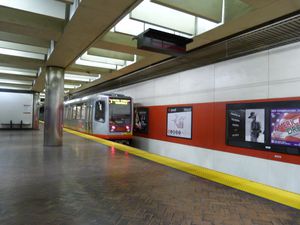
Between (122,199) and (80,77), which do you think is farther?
(80,77)

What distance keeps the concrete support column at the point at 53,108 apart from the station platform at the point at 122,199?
3.22 meters

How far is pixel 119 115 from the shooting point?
12500 millimetres

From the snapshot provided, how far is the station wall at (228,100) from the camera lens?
6.29m

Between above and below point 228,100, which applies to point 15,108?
below

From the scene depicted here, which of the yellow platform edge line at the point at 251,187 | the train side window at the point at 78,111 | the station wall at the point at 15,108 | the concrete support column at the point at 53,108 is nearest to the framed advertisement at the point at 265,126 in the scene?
the yellow platform edge line at the point at 251,187

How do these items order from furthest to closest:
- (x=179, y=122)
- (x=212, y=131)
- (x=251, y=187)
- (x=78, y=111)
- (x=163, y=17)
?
(x=78, y=111)
(x=179, y=122)
(x=212, y=131)
(x=163, y=17)
(x=251, y=187)

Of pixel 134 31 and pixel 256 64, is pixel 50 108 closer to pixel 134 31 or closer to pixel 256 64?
pixel 134 31

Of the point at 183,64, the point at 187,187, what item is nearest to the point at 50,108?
the point at 183,64

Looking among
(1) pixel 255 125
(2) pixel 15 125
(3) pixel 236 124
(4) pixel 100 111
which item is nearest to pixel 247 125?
(1) pixel 255 125

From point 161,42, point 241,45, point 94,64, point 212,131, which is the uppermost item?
point 94,64

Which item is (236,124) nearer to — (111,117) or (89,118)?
(111,117)

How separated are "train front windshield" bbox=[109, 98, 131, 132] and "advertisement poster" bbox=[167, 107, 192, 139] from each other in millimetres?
2505

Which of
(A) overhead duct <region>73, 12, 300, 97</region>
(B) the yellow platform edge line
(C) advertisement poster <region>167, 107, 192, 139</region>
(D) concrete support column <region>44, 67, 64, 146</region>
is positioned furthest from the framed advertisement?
(D) concrete support column <region>44, 67, 64, 146</region>

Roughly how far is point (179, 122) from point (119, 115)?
350 centimetres
